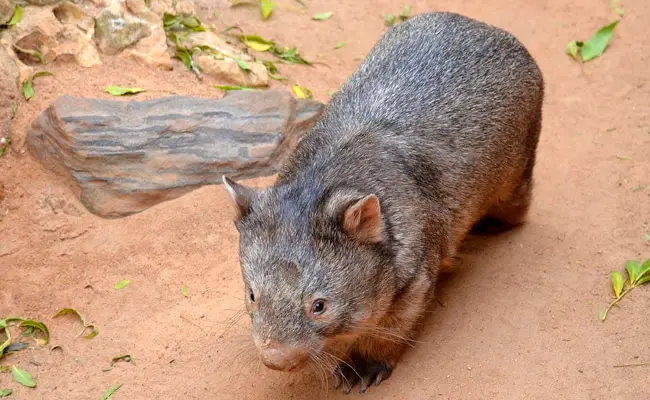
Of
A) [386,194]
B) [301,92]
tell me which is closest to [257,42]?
[301,92]

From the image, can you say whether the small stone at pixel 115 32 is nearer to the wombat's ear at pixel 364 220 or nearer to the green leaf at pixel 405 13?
the green leaf at pixel 405 13

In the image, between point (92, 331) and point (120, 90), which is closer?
point (92, 331)

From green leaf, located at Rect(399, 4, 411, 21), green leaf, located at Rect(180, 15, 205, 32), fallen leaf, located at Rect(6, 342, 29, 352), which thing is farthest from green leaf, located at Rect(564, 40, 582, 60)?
fallen leaf, located at Rect(6, 342, 29, 352)

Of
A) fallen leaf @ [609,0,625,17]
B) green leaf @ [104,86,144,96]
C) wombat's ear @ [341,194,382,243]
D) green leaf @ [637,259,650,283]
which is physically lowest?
green leaf @ [104,86,144,96]

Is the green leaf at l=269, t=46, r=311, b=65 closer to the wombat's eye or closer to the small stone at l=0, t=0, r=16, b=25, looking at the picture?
the small stone at l=0, t=0, r=16, b=25

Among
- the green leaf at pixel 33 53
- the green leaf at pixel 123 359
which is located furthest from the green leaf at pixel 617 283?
the green leaf at pixel 33 53

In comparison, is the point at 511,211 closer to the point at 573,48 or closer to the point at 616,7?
the point at 573,48

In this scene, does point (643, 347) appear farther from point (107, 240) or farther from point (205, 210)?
point (107, 240)
